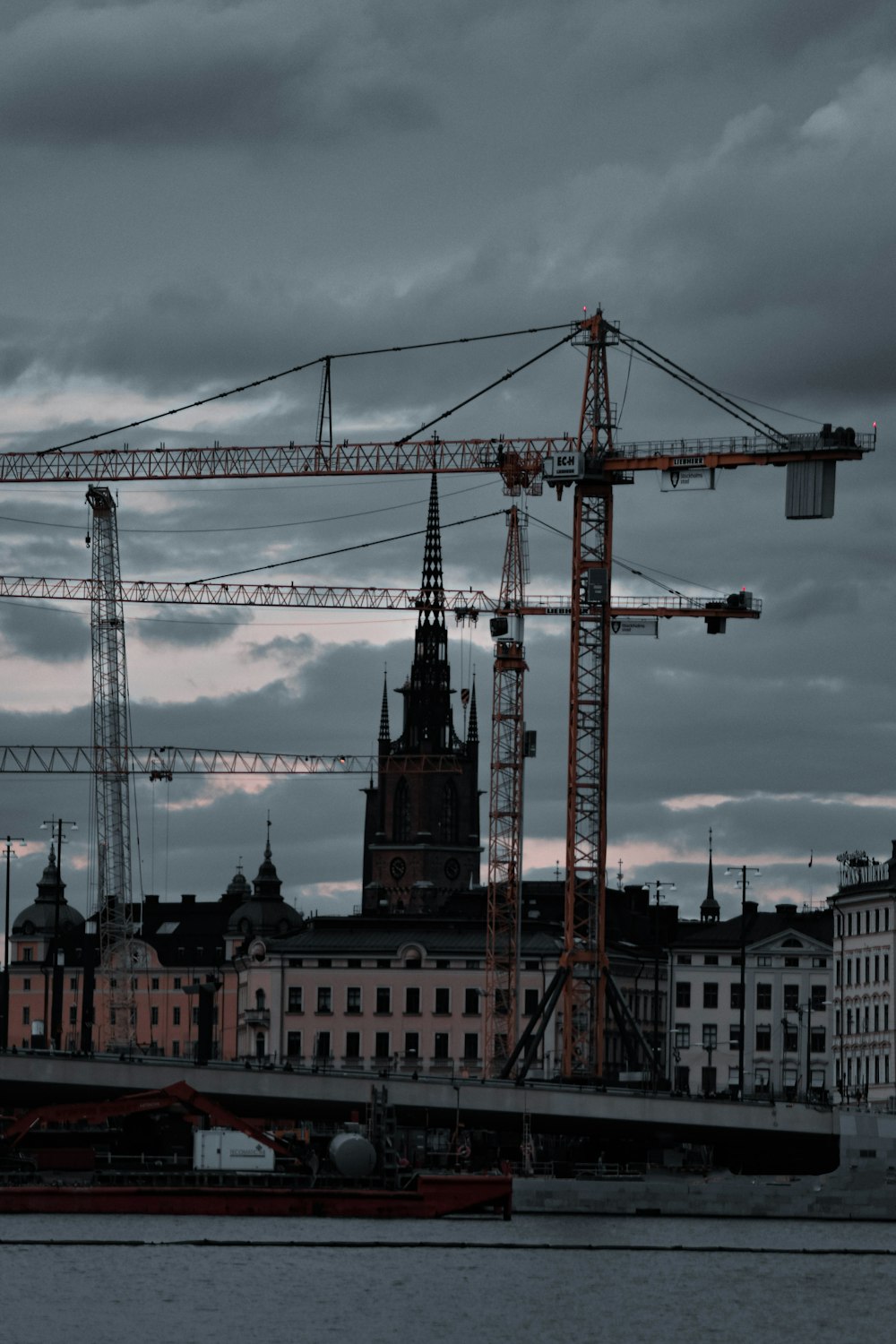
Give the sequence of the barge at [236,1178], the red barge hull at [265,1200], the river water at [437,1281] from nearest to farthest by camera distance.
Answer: the river water at [437,1281], the red barge hull at [265,1200], the barge at [236,1178]

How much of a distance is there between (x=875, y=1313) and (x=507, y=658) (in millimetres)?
84618

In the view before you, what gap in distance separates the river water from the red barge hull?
855mm

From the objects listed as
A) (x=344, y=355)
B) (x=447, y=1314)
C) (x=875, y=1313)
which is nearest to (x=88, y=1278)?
(x=447, y=1314)

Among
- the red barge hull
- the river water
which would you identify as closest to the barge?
the red barge hull

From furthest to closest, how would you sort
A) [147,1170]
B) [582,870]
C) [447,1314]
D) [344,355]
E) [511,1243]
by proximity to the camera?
[344,355] → [582,870] → [147,1170] → [511,1243] → [447,1314]

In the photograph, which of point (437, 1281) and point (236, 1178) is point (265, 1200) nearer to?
point (236, 1178)

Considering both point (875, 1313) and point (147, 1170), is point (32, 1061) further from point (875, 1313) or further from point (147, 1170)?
point (875, 1313)

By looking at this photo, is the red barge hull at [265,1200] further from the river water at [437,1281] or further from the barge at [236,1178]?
the river water at [437,1281]

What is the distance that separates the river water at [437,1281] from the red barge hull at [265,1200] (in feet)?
2.80

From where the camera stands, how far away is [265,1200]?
14138 cm

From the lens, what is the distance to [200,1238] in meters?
131

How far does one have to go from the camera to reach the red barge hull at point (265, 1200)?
139 metres

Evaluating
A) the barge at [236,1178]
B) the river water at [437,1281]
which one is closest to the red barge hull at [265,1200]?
the barge at [236,1178]

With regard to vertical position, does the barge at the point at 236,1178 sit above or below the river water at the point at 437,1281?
above
